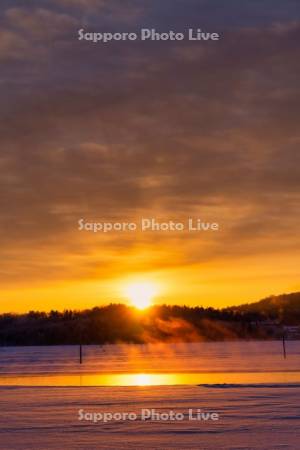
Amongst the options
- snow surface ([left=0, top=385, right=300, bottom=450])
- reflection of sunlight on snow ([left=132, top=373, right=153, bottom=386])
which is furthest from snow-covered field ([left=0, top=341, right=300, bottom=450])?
reflection of sunlight on snow ([left=132, top=373, right=153, bottom=386])

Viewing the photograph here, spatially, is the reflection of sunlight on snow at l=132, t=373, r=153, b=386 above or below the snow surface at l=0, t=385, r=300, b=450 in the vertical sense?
below

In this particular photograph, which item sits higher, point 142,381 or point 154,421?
point 154,421

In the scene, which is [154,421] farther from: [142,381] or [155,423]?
[142,381]

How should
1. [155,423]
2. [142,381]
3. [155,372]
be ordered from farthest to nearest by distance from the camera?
[155,372]
[142,381]
[155,423]

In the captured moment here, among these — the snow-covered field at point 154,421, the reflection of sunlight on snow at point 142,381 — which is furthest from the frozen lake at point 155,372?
the snow-covered field at point 154,421

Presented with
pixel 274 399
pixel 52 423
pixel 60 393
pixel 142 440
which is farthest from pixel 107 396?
pixel 142 440

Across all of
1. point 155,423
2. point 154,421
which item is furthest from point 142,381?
point 155,423

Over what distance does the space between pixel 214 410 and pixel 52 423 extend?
562 centimetres

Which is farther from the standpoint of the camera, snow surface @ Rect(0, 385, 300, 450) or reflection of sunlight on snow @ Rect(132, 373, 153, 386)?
reflection of sunlight on snow @ Rect(132, 373, 153, 386)

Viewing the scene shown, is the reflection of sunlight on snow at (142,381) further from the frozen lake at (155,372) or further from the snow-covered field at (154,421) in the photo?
the snow-covered field at (154,421)

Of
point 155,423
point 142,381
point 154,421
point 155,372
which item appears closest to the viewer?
point 155,423

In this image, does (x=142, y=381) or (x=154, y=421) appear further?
(x=142, y=381)

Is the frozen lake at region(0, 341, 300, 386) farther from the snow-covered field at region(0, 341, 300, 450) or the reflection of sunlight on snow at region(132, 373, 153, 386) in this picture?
the snow-covered field at region(0, 341, 300, 450)

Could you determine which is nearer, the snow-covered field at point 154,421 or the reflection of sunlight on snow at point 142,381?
the snow-covered field at point 154,421
